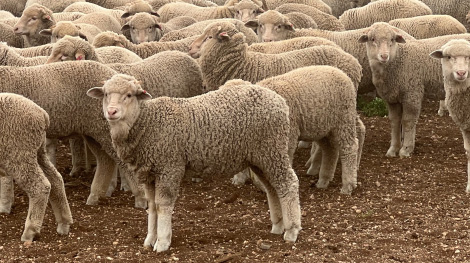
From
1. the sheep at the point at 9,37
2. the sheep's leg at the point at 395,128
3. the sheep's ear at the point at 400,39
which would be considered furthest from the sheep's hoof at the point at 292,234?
the sheep at the point at 9,37

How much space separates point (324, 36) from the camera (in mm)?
12820

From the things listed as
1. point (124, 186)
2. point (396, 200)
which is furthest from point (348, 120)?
point (124, 186)

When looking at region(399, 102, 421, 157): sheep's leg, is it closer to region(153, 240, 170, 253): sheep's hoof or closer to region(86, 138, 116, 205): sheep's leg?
region(86, 138, 116, 205): sheep's leg

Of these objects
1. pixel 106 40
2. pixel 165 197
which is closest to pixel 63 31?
pixel 106 40

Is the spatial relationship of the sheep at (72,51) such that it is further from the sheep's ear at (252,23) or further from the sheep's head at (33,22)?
the sheep's ear at (252,23)

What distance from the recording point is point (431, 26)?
13578 millimetres

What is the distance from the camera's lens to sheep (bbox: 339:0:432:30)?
50.4 ft

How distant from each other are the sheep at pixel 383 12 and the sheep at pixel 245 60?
4.91m

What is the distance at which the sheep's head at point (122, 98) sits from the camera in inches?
299

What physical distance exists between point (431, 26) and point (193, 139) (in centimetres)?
690

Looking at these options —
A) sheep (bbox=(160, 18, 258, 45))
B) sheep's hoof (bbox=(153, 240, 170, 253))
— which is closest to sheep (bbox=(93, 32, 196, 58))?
sheep (bbox=(160, 18, 258, 45))

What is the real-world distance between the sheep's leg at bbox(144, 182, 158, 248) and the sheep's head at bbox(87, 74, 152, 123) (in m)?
0.64

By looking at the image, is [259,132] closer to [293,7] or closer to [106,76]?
[106,76]

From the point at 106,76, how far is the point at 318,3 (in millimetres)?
8281
